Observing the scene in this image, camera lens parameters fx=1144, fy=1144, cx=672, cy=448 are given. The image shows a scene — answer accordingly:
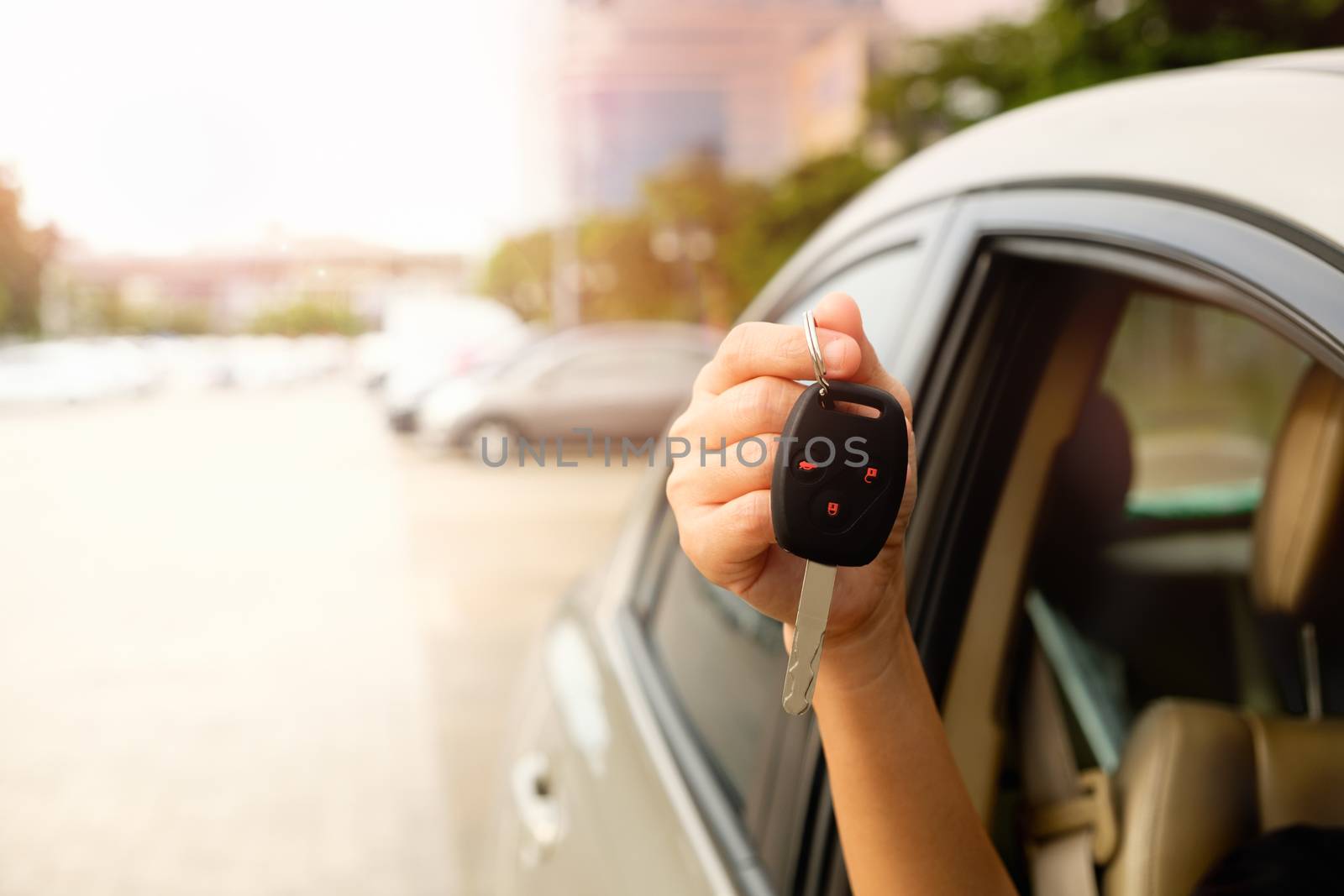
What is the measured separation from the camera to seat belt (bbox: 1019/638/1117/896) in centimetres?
110

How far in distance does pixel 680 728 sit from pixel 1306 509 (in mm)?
793

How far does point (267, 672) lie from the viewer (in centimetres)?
519

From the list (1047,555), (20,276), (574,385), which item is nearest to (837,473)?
(1047,555)

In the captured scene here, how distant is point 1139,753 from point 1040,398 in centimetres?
37

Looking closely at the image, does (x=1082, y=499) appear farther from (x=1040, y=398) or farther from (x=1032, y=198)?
(x=1032, y=198)

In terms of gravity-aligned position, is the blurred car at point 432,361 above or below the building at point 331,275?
below

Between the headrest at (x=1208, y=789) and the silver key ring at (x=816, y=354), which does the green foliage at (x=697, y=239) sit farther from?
the silver key ring at (x=816, y=354)

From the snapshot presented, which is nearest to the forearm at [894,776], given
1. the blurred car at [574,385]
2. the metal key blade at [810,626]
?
the metal key blade at [810,626]

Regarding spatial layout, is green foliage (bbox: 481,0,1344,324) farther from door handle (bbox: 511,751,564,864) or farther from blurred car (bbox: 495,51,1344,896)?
blurred car (bbox: 495,51,1344,896)

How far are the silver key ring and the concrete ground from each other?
Answer: 1.75 metres

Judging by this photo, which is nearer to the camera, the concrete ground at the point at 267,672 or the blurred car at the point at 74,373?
the concrete ground at the point at 267,672

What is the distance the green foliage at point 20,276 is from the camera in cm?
2136

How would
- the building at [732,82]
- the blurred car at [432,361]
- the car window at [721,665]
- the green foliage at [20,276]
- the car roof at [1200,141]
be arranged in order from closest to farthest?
the car roof at [1200,141] → the car window at [721,665] → the blurred car at [432,361] → the green foliage at [20,276] → the building at [732,82]

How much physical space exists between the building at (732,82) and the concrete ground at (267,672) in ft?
41.9
